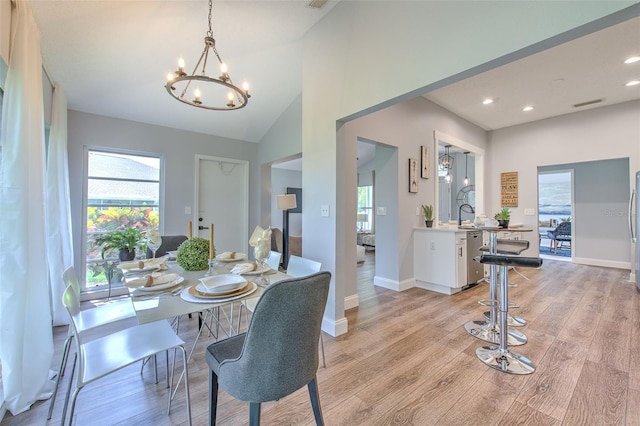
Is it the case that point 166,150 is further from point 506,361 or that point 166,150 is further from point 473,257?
point 473,257

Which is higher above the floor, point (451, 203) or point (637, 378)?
point (451, 203)

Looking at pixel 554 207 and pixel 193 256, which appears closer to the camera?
pixel 193 256

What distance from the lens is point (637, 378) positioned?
180cm

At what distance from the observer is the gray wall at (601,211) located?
523cm

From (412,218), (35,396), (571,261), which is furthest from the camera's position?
(571,261)

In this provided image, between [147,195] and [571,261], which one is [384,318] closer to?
[147,195]

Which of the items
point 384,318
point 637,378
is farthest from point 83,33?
point 637,378

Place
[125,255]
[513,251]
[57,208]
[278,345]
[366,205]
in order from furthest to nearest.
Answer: [366,205]
[125,255]
[513,251]
[57,208]
[278,345]

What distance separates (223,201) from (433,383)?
4.09 m

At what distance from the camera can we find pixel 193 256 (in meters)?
1.84

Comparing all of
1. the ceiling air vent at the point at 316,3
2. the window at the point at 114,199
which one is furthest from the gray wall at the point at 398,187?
the window at the point at 114,199

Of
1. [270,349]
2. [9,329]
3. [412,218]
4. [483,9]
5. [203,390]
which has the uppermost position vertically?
[483,9]

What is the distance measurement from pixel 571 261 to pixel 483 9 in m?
6.73

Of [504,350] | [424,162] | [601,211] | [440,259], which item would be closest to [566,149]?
[601,211]
